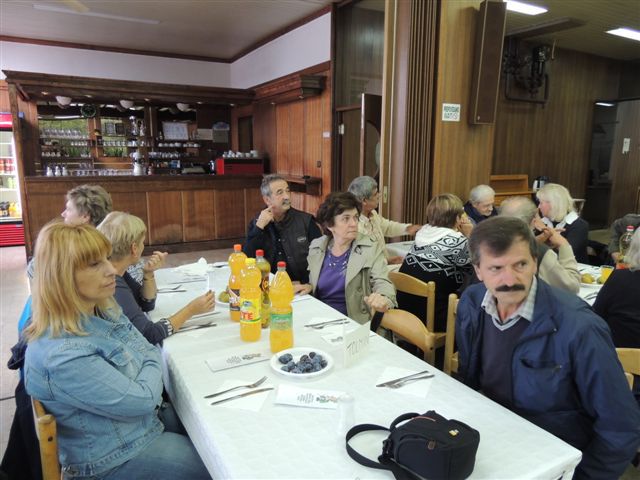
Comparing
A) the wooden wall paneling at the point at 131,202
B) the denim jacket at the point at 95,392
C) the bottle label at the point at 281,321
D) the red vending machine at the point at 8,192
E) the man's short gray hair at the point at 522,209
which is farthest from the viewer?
the red vending machine at the point at 8,192

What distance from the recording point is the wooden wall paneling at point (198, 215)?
7066 mm

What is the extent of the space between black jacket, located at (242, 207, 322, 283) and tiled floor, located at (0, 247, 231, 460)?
173 cm

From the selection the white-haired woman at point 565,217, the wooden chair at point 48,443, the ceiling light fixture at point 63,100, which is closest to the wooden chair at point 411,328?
the wooden chair at point 48,443

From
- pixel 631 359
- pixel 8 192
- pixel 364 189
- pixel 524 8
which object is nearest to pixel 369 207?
pixel 364 189

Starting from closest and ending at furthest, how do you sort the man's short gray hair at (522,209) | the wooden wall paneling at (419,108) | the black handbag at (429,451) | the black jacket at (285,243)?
the black handbag at (429,451), the man's short gray hair at (522,209), the black jacket at (285,243), the wooden wall paneling at (419,108)

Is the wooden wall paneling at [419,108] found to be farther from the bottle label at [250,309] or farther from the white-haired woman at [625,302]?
the bottle label at [250,309]

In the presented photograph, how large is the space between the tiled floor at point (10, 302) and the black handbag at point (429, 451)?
2.31 metres

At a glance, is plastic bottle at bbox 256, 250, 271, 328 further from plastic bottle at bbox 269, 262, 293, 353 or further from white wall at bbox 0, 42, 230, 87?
white wall at bbox 0, 42, 230, 87

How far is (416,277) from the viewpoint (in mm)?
2697

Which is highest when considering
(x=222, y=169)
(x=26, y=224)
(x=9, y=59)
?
(x=9, y=59)

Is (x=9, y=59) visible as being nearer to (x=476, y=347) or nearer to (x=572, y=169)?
(x=476, y=347)

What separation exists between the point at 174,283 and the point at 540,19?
6.40 metres

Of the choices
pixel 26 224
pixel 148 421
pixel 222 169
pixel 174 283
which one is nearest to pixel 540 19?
pixel 222 169

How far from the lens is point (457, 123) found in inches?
175
